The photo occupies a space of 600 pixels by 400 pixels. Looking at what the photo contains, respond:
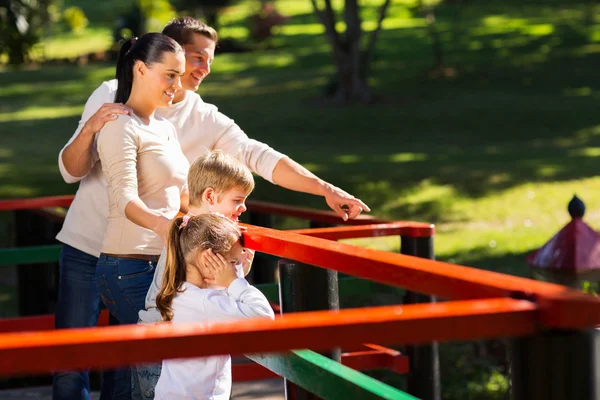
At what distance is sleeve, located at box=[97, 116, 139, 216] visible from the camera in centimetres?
373

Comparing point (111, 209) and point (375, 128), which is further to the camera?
point (375, 128)

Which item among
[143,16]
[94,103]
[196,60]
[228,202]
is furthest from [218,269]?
[143,16]

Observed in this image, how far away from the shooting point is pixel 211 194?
12.1 ft

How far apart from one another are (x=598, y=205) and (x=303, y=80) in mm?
18788

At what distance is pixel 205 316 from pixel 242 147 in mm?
1388

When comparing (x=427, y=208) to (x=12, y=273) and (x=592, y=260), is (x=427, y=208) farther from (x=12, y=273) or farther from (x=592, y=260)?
(x=592, y=260)

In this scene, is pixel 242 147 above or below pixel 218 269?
above

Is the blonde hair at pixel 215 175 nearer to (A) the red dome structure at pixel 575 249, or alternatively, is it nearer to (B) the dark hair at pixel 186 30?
(B) the dark hair at pixel 186 30

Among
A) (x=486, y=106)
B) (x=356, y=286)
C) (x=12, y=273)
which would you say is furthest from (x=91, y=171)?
(x=486, y=106)

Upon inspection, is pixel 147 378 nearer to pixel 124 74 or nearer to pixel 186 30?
pixel 124 74

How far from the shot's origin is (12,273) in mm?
12141

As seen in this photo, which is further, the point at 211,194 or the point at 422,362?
the point at 422,362

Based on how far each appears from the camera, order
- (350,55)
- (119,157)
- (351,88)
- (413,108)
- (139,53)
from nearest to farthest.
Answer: (119,157), (139,53), (413,108), (350,55), (351,88)

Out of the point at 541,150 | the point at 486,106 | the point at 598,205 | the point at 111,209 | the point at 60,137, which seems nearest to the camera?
the point at 111,209
